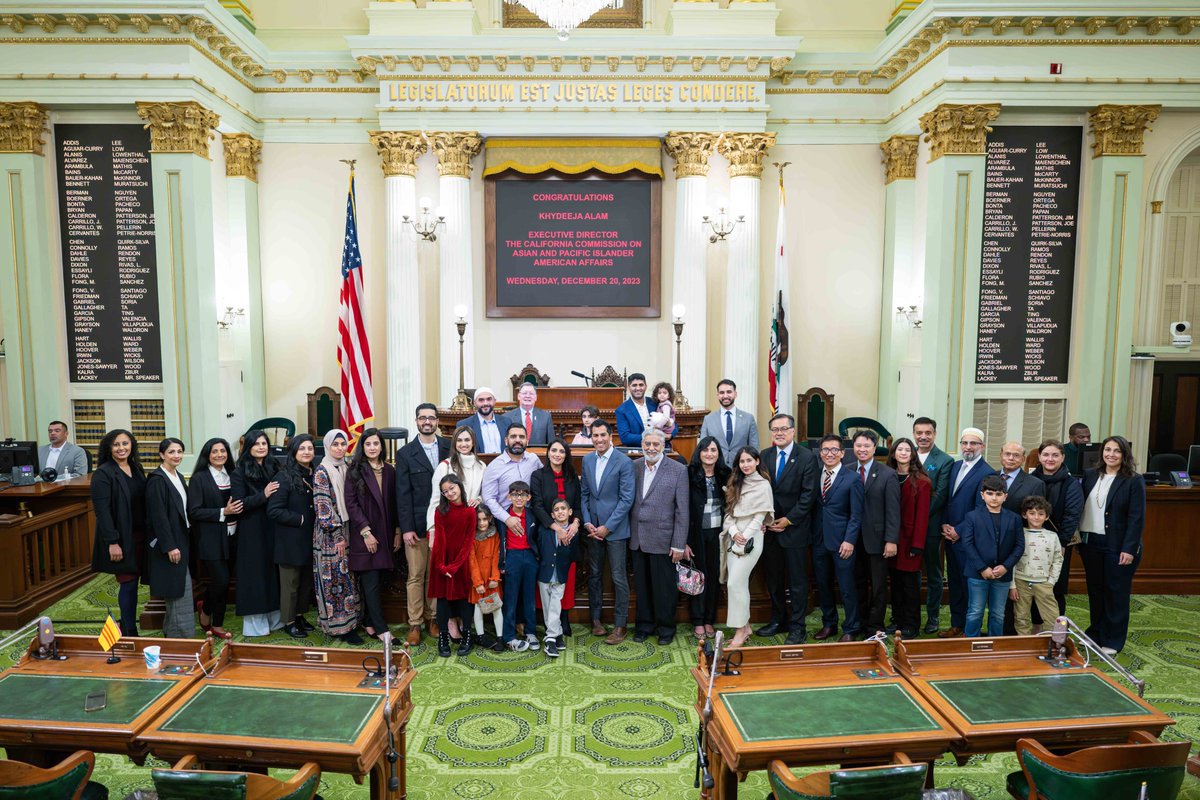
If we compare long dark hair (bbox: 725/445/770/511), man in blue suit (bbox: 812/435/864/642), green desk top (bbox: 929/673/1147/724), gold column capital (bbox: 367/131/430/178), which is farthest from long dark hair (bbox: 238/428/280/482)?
gold column capital (bbox: 367/131/430/178)

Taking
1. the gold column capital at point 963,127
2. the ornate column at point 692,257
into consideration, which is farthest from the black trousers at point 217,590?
the gold column capital at point 963,127

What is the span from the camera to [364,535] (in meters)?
6.12

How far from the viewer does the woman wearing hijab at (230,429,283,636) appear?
6270 mm

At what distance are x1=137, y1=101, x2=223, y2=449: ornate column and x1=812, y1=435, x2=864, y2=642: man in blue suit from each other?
7974 millimetres

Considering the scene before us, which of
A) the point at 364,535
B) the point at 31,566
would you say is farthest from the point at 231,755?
the point at 31,566

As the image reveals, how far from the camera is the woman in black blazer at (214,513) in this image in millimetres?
6152

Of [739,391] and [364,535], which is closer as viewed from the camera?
[364,535]

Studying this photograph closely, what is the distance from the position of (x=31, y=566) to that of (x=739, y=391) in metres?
8.99

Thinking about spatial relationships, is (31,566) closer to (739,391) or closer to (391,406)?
(391,406)

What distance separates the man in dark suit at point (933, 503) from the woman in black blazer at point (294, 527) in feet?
16.8

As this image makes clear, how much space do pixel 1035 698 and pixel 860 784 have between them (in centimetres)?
136

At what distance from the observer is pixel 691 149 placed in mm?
11477

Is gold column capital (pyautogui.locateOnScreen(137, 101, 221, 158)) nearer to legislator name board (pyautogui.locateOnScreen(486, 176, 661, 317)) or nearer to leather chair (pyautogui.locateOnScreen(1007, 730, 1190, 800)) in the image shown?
legislator name board (pyautogui.locateOnScreen(486, 176, 661, 317))

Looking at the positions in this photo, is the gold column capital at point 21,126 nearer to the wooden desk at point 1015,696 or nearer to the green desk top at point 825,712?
the green desk top at point 825,712
